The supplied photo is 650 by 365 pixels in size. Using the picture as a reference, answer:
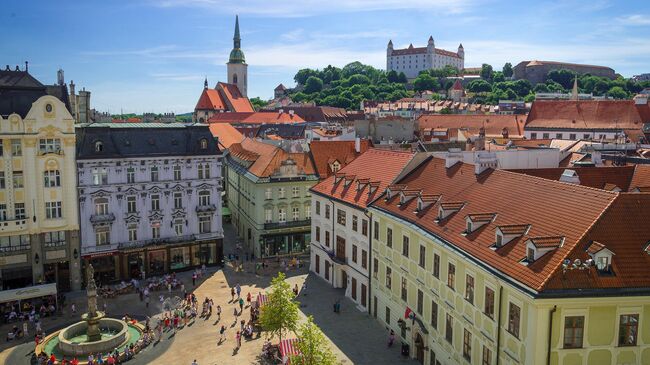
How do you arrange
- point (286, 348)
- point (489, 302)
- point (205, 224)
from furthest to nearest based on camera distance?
1. point (205, 224)
2. point (286, 348)
3. point (489, 302)

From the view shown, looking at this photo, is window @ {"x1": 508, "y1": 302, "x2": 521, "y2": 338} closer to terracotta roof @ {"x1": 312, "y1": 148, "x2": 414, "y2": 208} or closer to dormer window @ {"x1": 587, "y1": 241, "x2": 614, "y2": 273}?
dormer window @ {"x1": 587, "y1": 241, "x2": 614, "y2": 273}

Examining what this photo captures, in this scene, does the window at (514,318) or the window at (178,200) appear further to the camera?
the window at (178,200)

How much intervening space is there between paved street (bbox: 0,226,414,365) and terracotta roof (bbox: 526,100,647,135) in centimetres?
7062

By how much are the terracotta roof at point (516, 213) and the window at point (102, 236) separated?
86.0 ft

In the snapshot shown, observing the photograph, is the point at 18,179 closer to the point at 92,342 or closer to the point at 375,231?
the point at 92,342

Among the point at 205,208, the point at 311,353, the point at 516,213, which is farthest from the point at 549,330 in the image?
the point at 205,208

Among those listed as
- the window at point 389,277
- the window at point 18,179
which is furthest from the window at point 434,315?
the window at point 18,179

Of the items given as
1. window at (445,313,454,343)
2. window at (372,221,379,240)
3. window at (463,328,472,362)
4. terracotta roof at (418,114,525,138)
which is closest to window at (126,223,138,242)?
window at (372,221,379,240)

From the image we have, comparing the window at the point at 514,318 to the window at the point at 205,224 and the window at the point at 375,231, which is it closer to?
the window at the point at 375,231

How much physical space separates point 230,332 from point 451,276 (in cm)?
1745

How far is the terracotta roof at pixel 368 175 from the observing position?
4488cm

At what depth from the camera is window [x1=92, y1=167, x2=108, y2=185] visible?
50594 millimetres

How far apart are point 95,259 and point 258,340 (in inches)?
769

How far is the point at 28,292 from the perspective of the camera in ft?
144
